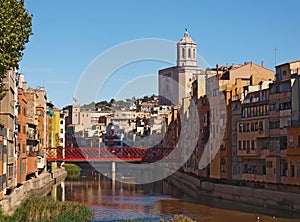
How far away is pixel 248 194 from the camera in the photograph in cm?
5234

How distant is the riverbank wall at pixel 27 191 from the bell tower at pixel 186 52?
10512 cm

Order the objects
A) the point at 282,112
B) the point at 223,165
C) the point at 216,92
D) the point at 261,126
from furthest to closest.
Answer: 1. the point at 216,92
2. the point at 223,165
3. the point at 261,126
4. the point at 282,112

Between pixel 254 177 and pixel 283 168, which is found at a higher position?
pixel 283 168

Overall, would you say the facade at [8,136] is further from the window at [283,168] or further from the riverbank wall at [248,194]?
the window at [283,168]

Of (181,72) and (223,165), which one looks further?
(181,72)

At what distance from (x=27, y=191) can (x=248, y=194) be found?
19.2 metres

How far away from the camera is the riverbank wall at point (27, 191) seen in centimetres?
3928

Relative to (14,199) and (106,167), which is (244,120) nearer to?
(14,199)

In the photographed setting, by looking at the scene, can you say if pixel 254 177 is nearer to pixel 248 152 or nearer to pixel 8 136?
pixel 248 152

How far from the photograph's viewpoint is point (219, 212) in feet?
155

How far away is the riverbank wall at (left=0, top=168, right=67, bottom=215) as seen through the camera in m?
39.3

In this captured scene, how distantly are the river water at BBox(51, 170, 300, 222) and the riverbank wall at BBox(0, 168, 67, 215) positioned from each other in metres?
1.87

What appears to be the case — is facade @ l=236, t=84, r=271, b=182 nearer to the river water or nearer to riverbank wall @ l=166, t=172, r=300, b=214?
riverbank wall @ l=166, t=172, r=300, b=214

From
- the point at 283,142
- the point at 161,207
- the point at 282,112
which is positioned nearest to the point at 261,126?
the point at 282,112
